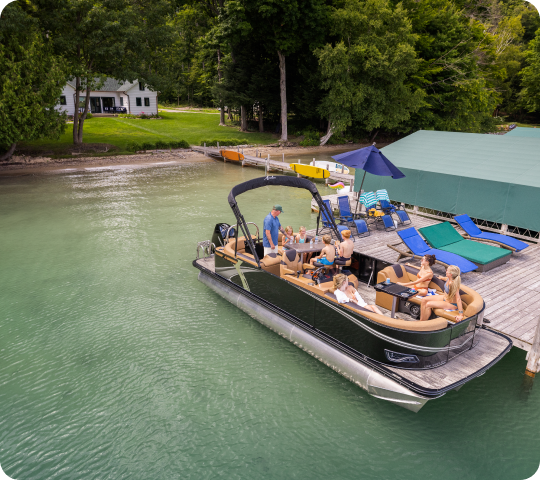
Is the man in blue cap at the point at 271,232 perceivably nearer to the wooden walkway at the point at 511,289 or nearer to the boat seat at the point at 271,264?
the boat seat at the point at 271,264

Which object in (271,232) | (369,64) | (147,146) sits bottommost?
(271,232)

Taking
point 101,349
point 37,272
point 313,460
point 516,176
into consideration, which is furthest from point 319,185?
point 313,460

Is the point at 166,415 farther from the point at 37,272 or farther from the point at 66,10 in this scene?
the point at 66,10

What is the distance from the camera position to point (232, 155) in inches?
1166

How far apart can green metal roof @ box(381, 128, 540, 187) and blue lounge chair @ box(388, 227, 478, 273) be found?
15.2 feet

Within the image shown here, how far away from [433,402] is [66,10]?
30668 millimetres

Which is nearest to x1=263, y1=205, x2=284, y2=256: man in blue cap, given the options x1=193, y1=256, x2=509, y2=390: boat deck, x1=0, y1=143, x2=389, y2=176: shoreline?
x1=193, y1=256, x2=509, y2=390: boat deck

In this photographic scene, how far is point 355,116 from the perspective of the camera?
3578cm

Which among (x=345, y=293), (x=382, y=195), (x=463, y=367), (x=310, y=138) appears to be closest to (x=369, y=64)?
(x=310, y=138)

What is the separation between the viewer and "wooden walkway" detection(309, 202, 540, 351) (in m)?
7.61

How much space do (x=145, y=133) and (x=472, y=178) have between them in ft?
115

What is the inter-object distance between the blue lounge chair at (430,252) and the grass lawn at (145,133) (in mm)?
28764

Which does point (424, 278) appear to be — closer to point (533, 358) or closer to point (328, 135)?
point (533, 358)

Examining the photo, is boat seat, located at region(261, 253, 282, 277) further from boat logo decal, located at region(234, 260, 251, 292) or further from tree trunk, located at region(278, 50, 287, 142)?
tree trunk, located at region(278, 50, 287, 142)
